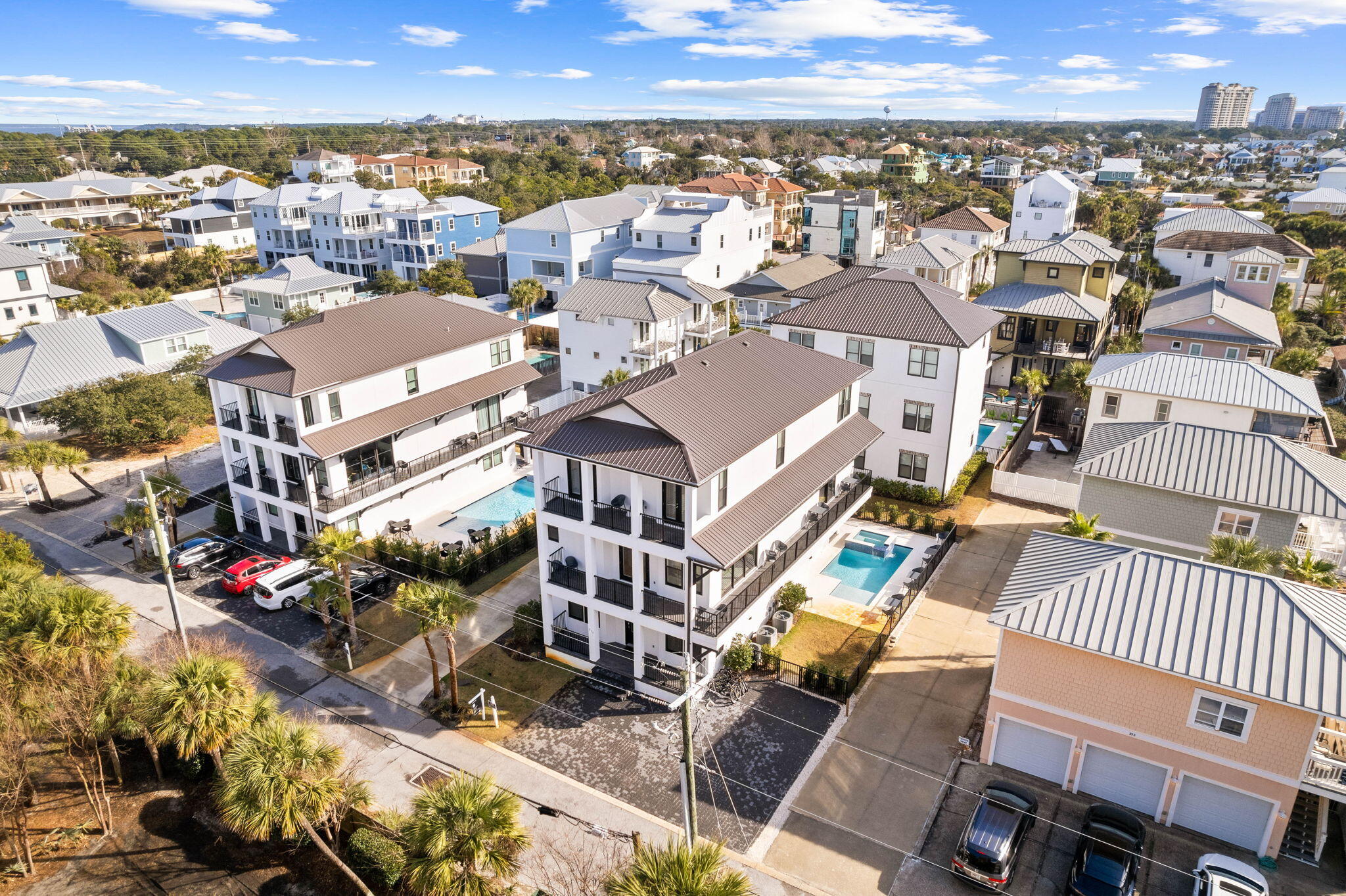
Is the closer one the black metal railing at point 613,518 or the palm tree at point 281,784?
the palm tree at point 281,784

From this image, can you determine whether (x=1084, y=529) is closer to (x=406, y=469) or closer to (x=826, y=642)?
(x=826, y=642)

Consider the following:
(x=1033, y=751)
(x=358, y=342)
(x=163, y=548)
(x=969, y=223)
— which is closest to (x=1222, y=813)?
(x=1033, y=751)

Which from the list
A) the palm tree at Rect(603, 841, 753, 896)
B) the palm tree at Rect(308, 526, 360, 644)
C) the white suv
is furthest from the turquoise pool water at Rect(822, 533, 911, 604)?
the white suv

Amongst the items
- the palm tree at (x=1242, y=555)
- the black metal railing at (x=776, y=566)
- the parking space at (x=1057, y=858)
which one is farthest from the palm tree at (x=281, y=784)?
the palm tree at (x=1242, y=555)

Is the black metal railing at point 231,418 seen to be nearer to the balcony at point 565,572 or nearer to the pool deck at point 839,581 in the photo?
the balcony at point 565,572

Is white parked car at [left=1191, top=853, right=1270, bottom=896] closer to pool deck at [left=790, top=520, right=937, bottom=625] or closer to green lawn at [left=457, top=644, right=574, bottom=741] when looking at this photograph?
pool deck at [left=790, top=520, right=937, bottom=625]

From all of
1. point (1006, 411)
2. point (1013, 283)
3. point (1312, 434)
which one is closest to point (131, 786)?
point (1006, 411)
